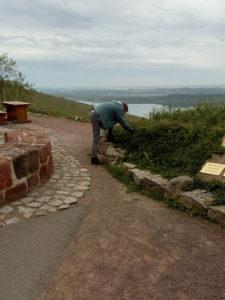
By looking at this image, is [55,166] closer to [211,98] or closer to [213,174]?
[213,174]

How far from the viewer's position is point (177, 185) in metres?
6.02

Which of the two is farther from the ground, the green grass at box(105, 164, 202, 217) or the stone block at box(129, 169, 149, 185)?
the stone block at box(129, 169, 149, 185)

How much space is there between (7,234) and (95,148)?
3.80m

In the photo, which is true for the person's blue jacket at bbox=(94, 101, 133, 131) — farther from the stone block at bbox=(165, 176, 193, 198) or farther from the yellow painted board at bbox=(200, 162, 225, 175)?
the stone block at bbox=(165, 176, 193, 198)

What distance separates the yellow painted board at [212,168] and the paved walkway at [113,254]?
113 cm

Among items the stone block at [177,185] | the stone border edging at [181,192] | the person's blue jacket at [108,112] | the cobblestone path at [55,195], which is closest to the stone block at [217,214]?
the stone border edging at [181,192]

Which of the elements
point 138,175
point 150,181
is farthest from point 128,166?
point 150,181

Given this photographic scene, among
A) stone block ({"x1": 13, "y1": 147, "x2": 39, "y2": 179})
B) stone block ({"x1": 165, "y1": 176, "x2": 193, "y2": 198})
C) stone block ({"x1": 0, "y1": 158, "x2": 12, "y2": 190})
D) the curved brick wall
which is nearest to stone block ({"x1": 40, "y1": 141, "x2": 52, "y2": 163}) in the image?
the curved brick wall

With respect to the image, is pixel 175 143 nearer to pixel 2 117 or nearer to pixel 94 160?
pixel 94 160

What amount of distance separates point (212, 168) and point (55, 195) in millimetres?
2735

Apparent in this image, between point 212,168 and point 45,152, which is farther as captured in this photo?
point 45,152

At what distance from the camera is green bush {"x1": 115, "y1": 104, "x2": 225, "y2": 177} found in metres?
7.11

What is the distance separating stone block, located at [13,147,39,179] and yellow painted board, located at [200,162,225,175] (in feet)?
9.48

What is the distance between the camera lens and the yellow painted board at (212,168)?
642 cm
